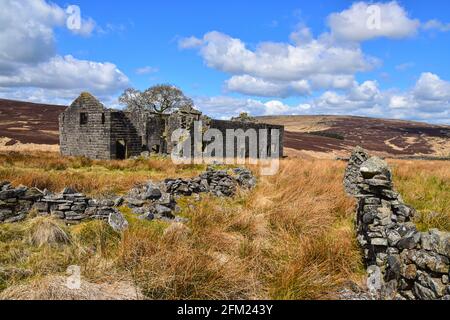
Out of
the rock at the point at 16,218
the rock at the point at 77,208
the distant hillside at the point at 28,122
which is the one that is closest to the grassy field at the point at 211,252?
the rock at the point at 16,218

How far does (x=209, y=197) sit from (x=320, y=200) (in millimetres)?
2804

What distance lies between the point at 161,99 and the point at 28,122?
21.5m

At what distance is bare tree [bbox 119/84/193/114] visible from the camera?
40781mm

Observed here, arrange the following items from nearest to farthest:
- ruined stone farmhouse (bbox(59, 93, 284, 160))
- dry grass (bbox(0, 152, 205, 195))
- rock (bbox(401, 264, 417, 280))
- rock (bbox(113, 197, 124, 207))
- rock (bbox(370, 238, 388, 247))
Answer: rock (bbox(401, 264, 417, 280)) < rock (bbox(370, 238, 388, 247)) < rock (bbox(113, 197, 124, 207)) < dry grass (bbox(0, 152, 205, 195)) < ruined stone farmhouse (bbox(59, 93, 284, 160))

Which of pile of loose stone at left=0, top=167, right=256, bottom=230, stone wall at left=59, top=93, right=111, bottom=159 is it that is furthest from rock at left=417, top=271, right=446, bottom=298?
stone wall at left=59, top=93, right=111, bottom=159

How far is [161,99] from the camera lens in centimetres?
4103

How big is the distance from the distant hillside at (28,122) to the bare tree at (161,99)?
9408 mm

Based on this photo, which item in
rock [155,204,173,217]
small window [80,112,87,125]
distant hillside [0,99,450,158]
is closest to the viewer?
rock [155,204,173,217]

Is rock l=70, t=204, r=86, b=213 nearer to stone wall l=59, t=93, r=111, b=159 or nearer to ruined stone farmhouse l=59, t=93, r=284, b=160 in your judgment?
ruined stone farmhouse l=59, t=93, r=284, b=160

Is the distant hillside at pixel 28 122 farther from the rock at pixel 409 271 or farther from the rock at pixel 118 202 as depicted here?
the rock at pixel 409 271

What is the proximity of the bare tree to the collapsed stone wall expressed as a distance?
35588 mm

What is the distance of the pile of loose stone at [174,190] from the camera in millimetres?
7617
